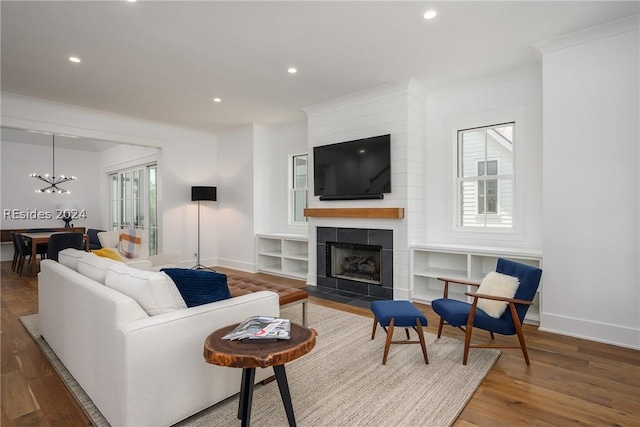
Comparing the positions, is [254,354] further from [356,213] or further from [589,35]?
[589,35]

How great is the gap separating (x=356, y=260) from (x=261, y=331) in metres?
3.50

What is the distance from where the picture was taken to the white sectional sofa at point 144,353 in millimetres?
1668

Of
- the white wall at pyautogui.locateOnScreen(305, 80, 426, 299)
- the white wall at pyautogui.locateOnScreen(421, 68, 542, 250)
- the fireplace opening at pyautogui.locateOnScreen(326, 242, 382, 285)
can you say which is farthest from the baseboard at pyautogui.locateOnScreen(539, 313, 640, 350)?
the fireplace opening at pyautogui.locateOnScreen(326, 242, 382, 285)

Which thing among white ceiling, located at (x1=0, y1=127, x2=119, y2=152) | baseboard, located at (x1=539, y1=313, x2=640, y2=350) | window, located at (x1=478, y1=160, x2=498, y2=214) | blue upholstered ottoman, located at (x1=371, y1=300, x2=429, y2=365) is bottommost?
baseboard, located at (x1=539, y1=313, x2=640, y2=350)

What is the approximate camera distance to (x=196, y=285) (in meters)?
2.04

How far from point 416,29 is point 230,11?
A: 1.64m

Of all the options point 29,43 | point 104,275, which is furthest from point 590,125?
point 29,43

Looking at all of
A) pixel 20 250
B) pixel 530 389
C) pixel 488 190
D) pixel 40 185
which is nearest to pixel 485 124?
pixel 488 190

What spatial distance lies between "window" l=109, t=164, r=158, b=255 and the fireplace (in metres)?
3.62

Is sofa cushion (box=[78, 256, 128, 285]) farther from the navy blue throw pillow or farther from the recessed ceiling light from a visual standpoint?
the recessed ceiling light

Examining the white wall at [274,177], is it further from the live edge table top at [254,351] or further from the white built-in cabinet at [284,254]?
the live edge table top at [254,351]

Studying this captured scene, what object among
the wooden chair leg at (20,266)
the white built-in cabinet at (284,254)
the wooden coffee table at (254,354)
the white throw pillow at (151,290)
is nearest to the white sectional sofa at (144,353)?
the white throw pillow at (151,290)

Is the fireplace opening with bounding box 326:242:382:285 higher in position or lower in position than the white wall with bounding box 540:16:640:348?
lower

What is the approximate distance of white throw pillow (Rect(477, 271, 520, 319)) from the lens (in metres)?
2.66
